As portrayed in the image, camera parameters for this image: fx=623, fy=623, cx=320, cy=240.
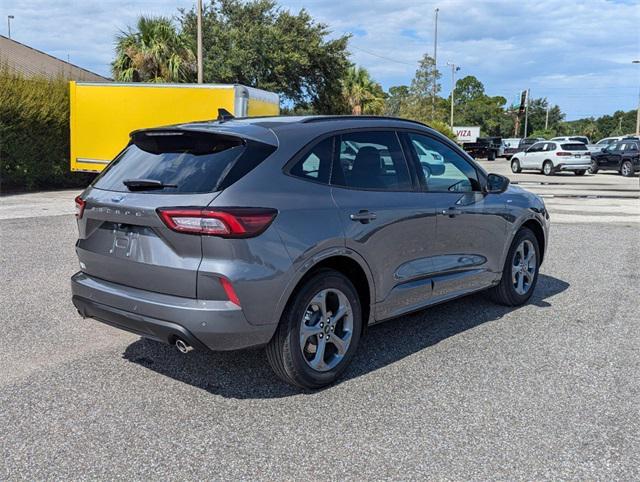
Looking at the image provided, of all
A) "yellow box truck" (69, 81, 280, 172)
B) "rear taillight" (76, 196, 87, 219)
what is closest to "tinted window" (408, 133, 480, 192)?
"rear taillight" (76, 196, 87, 219)

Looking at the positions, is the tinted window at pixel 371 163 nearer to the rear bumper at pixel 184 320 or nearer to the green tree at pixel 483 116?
the rear bumper at pixel 184 320

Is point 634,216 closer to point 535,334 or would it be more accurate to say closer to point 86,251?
point 535,334

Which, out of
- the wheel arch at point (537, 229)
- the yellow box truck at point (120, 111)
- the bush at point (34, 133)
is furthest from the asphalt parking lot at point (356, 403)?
the bush at point (34, 133)

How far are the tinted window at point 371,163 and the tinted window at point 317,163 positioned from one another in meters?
0.07

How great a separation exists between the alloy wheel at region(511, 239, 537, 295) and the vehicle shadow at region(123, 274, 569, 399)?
278mm

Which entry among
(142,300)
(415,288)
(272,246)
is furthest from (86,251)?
(415,288)

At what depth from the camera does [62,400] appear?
381 centimetres

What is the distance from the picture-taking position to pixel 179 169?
377cm

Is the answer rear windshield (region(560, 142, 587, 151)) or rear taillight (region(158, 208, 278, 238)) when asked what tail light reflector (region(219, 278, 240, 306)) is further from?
rear windshield (region(560, 142, 587, 151))

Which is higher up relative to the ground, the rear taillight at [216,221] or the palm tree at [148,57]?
the palm tree at [148,57]

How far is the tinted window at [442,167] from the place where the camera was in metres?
4.89

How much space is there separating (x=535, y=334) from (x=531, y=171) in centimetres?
3029

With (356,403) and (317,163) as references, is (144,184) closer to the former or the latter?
(317,163)

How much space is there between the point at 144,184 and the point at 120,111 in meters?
13.9
